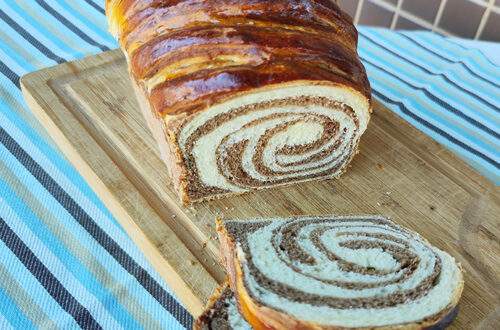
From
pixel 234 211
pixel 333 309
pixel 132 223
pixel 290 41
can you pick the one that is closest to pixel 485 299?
pixel 333 309

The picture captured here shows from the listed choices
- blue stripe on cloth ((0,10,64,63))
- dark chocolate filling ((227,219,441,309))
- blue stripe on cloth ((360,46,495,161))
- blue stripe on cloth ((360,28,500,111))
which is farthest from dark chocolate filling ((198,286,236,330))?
blue stripe on cloth ((360,28,500,111))

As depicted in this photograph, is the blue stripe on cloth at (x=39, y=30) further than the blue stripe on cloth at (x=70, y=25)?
No

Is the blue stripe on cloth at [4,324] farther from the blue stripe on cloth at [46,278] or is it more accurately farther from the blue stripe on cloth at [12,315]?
the blue stripe on cloth at [46,278]

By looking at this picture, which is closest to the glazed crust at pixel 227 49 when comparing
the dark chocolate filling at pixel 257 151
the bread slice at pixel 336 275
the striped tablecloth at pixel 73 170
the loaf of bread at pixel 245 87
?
the loaf of bread at pixel 245 87

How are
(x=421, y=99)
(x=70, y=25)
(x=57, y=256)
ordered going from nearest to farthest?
1. (x=57, y=256)
2. (x=421, y=99)
3. (x=70, y=25)

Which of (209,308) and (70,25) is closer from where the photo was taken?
(209,308)

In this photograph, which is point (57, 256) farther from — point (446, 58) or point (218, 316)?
point (446, 58)

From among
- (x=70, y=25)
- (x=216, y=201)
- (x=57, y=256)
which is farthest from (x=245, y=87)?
(x=70, y=25)

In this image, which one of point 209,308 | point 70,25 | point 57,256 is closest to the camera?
point 209,308
